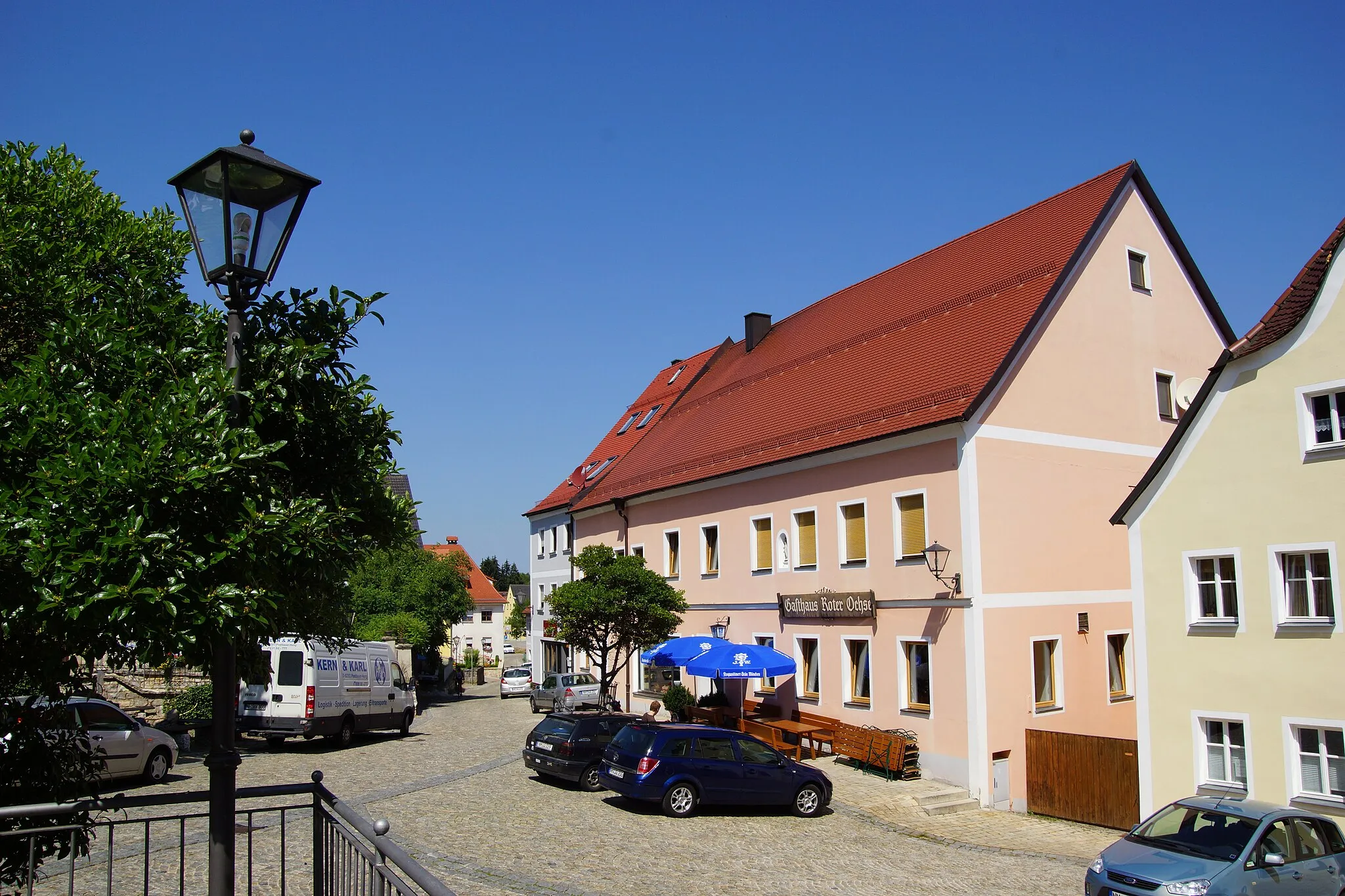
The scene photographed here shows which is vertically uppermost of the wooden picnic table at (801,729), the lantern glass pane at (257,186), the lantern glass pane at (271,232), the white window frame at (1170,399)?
the white window frame at (1170,399)

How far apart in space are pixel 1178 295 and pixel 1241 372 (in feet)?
32.0

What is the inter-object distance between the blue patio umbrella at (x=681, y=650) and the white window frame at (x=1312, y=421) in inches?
519

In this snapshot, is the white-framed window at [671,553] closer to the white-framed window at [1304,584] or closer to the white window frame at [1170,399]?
the white window frame at [1170,399]

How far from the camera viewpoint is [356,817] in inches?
225

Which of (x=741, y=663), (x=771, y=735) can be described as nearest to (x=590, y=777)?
(x=741, y=663)

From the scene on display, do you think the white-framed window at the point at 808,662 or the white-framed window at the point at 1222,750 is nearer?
the white-framed window at the point at 1222,750

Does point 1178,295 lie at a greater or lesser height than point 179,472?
greater

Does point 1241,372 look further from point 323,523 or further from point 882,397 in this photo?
point 323,523

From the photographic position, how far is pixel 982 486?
842 inches

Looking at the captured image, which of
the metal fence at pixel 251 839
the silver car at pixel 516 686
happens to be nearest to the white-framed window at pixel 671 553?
the silver car at pixel 516 686

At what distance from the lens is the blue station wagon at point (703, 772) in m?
17.2

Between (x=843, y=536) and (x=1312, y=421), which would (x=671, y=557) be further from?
(x=1312, y=421)

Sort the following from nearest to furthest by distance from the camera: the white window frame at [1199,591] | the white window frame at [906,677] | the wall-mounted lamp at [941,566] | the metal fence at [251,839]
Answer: the metal fence at [251,839], the white window frame at [1199,591], the wall-mounted lamp at [941,566], the white window frame at [906,677]

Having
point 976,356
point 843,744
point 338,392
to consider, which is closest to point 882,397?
point 976,356
